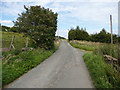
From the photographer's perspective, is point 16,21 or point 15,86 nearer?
point 15,86

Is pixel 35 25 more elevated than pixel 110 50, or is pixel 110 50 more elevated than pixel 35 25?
pixel 35 25

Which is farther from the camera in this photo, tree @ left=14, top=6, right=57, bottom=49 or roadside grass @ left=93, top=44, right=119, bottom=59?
tree @ left=14, top=6, right=57, bottom=49

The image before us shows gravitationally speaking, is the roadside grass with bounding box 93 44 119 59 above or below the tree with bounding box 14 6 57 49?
below

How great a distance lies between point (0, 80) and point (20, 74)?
1.14 metres

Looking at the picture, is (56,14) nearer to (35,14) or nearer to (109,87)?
(35,14)

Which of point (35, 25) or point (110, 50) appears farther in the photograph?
point (35, 25)

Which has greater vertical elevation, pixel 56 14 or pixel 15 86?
pixel 56 14

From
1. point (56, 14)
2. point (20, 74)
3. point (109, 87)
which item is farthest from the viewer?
point (56, 14)

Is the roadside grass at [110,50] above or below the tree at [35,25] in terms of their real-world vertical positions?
below

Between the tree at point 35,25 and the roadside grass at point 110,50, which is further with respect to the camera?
the tree at point 35,25

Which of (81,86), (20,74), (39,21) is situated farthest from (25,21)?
(81,86)

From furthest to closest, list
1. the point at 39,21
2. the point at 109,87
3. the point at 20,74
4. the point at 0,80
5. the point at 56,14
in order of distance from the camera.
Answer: the point at 56,14 → the point at 39,21 → the point at 20,74 → the point at 0,80 → the point at 109,87

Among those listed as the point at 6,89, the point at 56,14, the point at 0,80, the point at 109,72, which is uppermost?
the point at 56,14

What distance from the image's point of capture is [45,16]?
454 inches
